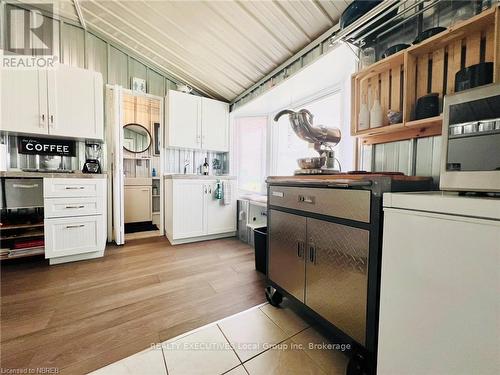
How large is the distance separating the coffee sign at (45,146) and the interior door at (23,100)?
28cm

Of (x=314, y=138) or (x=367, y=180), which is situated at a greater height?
(x=314, y=138)

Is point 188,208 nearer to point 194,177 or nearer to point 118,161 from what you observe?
point 194,177

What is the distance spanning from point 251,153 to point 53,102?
2.38 m

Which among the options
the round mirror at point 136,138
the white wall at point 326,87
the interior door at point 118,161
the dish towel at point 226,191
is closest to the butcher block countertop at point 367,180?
the white wall at point 326,87

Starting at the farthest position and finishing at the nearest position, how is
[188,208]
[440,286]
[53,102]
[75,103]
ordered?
[188,208] → [75,103] → [53,102] → [440,286]

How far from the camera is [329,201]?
100 centimetres

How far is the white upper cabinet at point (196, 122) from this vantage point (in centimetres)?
277

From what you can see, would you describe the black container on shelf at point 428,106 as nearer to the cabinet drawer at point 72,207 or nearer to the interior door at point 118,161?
the cabinet drawer at point 72,207

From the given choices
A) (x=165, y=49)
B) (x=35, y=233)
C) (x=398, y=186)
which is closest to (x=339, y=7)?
(x=398, y=186)

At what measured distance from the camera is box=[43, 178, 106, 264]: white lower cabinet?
1923 mm

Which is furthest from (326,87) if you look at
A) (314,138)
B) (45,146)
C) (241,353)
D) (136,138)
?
(136,138)

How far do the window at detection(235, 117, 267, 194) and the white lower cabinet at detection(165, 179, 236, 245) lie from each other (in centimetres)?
35

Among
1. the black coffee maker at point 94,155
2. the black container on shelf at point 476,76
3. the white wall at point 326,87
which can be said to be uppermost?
the white wall at point 326,87

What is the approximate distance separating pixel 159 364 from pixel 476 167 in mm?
1472
